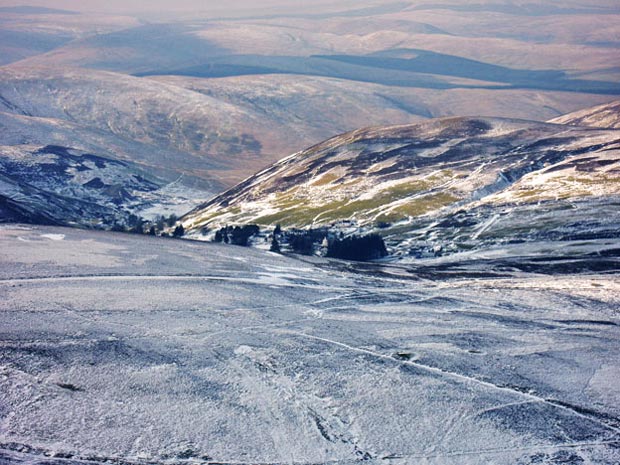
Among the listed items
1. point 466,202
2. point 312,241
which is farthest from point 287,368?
point 466,202

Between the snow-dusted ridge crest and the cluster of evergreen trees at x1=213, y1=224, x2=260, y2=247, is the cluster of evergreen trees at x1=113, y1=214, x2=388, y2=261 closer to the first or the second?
the cluster of evergreen trees at x1=213, y1=224, x2=260, y2=247

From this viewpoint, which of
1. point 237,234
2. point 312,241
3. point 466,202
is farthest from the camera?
point 466,202

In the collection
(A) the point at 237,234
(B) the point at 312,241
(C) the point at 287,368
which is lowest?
(A) the point at 237,234

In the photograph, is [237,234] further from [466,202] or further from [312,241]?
[466,202]

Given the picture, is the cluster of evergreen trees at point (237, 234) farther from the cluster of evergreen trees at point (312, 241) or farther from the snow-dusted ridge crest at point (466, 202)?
the snow-dusted ridge crest at point (466, 202)

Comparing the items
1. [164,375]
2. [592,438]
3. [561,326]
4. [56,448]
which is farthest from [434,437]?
[561,326]

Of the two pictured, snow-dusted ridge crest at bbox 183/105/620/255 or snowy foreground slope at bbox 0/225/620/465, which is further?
snow-dusted ridge crest at bbox 183/105/620/255

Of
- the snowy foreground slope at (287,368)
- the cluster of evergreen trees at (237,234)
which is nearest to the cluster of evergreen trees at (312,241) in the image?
the cluster of evergreen trees at (237,234)

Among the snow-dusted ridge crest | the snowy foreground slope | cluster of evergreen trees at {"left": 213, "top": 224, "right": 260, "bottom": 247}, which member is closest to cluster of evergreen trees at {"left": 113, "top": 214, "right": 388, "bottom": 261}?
cluster of evergreen trees at {"left": 213, "top": 224, "right": 260, "bottom": 247}

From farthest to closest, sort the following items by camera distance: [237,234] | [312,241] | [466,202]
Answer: [466,202], [237,234], [312,241]

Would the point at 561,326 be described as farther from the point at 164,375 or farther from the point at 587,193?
the point at 587,193
